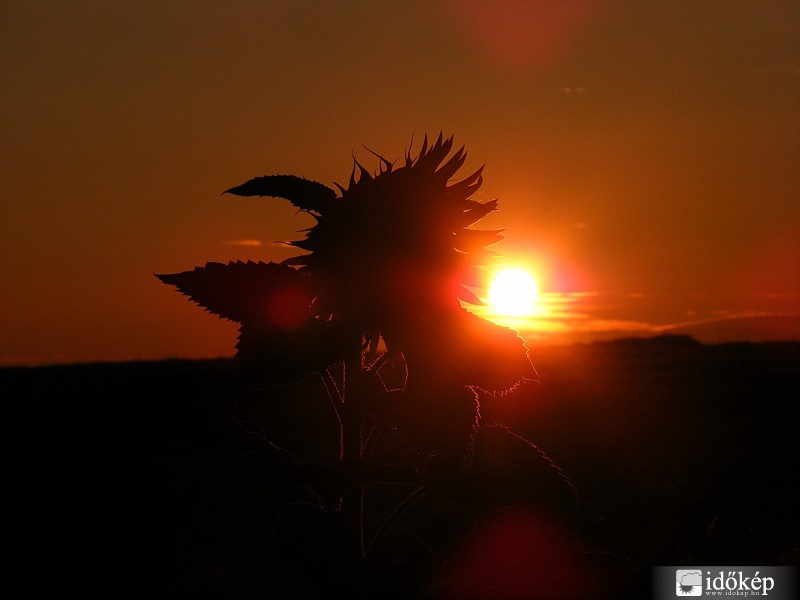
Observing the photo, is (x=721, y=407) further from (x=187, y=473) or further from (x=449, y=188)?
(x=449, y=188)

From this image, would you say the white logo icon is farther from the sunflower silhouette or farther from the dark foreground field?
the sunflower silhouette

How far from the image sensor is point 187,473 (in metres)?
9.55

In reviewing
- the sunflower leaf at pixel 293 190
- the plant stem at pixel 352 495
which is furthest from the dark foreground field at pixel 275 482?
the sunflower leaf at pixel 293 190

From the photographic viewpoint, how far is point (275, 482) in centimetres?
885

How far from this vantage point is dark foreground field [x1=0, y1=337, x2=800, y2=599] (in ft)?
11.4

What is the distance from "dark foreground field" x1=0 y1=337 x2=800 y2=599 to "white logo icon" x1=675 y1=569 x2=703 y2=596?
0.50 meters

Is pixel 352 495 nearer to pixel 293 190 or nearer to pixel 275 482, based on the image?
pixel 293 190

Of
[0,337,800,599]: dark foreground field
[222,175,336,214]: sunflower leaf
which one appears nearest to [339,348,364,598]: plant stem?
[0,337,800,599]: dark foreground field

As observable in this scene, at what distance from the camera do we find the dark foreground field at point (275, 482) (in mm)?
3488

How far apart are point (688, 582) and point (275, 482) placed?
4.30 metres

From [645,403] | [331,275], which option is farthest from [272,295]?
[645,403]

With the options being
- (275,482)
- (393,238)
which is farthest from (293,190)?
(275,482)

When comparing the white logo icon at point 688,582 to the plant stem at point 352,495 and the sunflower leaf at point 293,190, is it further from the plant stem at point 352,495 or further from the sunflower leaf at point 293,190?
the sunflower leaf at point 293,190

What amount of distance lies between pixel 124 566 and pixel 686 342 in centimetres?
1687
